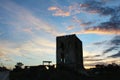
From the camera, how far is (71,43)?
2098 inches

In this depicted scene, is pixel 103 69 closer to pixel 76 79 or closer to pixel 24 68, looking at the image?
pixel 76 79

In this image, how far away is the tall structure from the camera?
52594mm

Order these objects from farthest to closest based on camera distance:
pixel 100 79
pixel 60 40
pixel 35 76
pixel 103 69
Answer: pixel 60 40
pixel 103 69
pixel 100 79
pixel 35 76

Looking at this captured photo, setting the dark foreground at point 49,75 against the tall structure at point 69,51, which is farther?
the tall structure at point 69,51

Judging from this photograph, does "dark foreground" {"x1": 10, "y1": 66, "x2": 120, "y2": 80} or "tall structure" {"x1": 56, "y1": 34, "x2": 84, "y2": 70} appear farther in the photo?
"tall structure" {"x1": 56, "y1": 34, "x2": 84, "y2": 70}

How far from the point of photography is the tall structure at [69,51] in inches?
2071

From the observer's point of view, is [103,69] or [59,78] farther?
[103,69]

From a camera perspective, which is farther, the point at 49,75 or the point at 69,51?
the point at 69,51

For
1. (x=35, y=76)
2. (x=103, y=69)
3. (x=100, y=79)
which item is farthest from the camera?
(x=103, y=69)

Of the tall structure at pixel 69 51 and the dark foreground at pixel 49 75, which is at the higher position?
the tall structure at pixel 69 51

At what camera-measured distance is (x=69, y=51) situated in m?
53.7

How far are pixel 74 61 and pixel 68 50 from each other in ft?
10.8

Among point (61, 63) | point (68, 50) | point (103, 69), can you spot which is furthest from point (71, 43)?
point (103, 69)

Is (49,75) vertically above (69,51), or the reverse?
(69,51)
